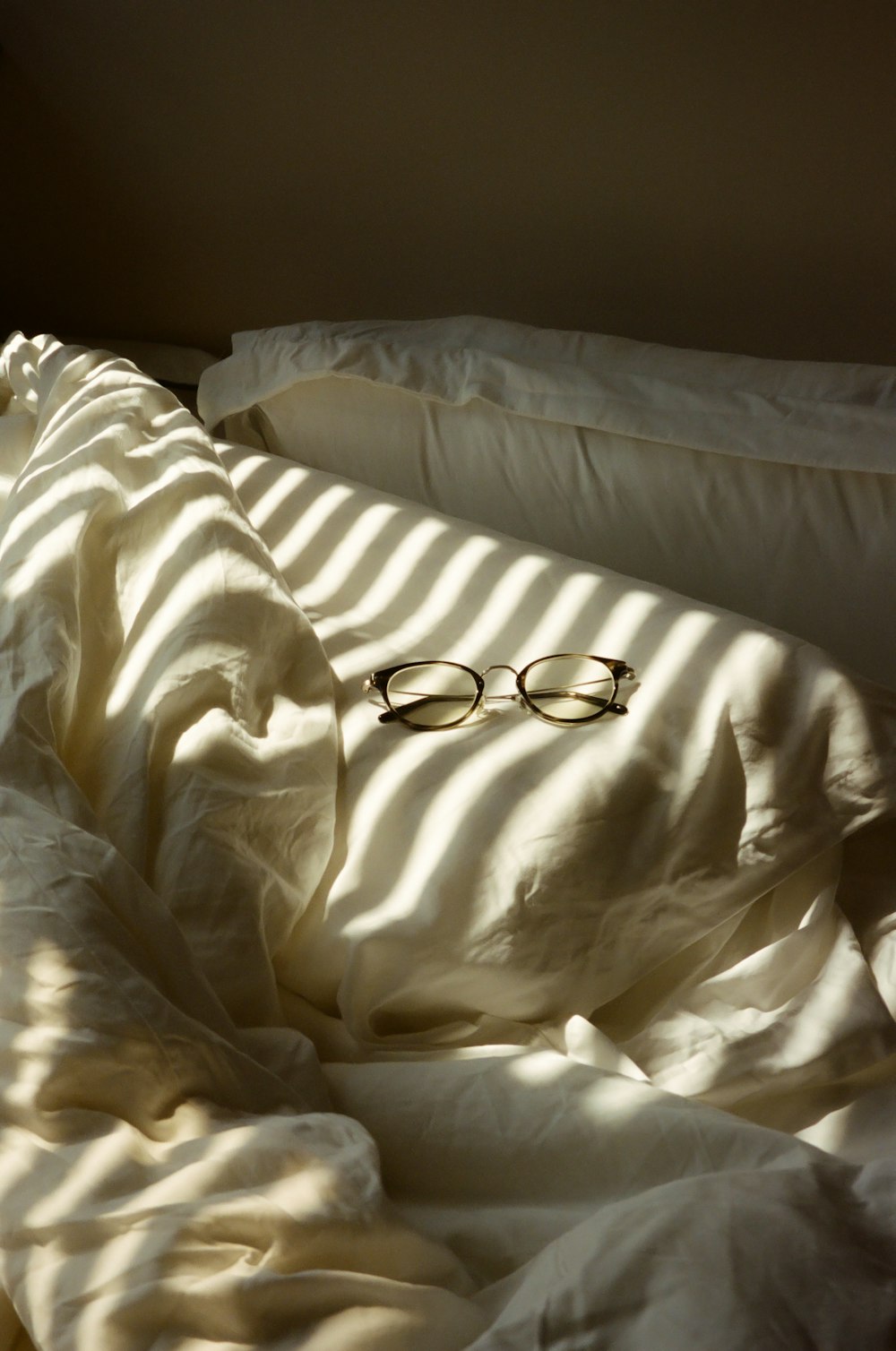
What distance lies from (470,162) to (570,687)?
2.60ft

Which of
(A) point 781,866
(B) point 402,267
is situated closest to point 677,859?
(A) point 781,866

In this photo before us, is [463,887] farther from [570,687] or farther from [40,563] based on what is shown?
[40,563]

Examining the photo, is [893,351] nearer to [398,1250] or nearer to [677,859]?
[677,859]

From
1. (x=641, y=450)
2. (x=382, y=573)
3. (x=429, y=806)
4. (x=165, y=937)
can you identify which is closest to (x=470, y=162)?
(x=641, y=450)

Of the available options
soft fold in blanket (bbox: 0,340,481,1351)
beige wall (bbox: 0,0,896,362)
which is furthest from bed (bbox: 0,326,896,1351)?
beige wall (bbox: 0,0,896,362)

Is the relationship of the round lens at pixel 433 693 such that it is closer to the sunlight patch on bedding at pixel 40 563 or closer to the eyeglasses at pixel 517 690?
the eyeglasses at pixel 517 690

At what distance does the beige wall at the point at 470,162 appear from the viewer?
3.35 ft

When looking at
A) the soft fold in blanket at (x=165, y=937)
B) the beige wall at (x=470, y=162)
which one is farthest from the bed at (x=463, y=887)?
the beige wall at (x=470, y=162)

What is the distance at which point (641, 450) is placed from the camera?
96 centimetres

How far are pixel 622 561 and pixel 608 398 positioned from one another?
0.15 meters

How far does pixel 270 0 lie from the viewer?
1.30 m

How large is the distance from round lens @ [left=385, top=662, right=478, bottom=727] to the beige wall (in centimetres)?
61

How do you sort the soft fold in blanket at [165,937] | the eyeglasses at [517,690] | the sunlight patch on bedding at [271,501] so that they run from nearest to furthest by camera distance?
the soft fold in blanket at [165,937] < the eyeglasses at [517,690] < the sunlight patch on bedding at [271,501]

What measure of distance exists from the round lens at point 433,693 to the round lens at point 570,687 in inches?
1.7
